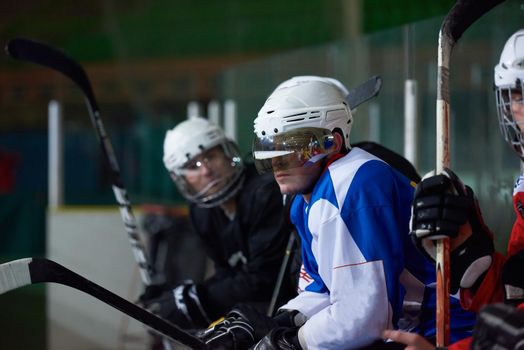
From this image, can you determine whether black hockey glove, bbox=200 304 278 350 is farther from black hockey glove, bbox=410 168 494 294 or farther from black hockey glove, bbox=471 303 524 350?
black hockey glove, bbox=471 303 524 350

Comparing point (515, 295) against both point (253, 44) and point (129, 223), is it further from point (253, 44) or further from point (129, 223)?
A: point (253, 44)

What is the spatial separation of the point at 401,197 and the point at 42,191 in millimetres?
6010

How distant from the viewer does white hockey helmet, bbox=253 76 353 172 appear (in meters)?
2.25

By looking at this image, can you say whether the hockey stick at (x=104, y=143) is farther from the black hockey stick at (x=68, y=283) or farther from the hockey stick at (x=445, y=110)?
the hockey stick at (x=445, y=110)

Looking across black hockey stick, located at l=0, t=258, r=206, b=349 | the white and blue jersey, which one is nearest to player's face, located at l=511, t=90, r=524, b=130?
the white and blue jersey

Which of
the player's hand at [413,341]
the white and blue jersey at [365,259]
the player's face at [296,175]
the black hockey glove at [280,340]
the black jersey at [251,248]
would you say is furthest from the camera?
the black jersey at [251,248]

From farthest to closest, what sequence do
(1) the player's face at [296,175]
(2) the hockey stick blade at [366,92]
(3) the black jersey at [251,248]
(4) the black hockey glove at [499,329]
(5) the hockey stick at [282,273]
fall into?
1. (3) the black jersey at [251,248]
2. (5) the hockey stick at [282,273]
3. (2) the hockey stick blade at [366,92]
4. (1) the player's face at [296,175]
5. (4) the black hockey glove at [499,329]

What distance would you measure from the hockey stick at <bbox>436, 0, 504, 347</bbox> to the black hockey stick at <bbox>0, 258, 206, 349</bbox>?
621 mm

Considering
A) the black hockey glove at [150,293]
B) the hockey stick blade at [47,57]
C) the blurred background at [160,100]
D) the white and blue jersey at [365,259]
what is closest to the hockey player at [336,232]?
the white and blue jersey at [365,259]

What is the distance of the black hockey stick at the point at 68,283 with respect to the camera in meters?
2.10

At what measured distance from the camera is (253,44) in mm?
7504

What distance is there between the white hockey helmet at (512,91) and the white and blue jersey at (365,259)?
0.87ft

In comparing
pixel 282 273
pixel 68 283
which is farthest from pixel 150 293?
pixel 68 283

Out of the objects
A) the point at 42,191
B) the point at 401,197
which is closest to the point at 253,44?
the point at 42,191
